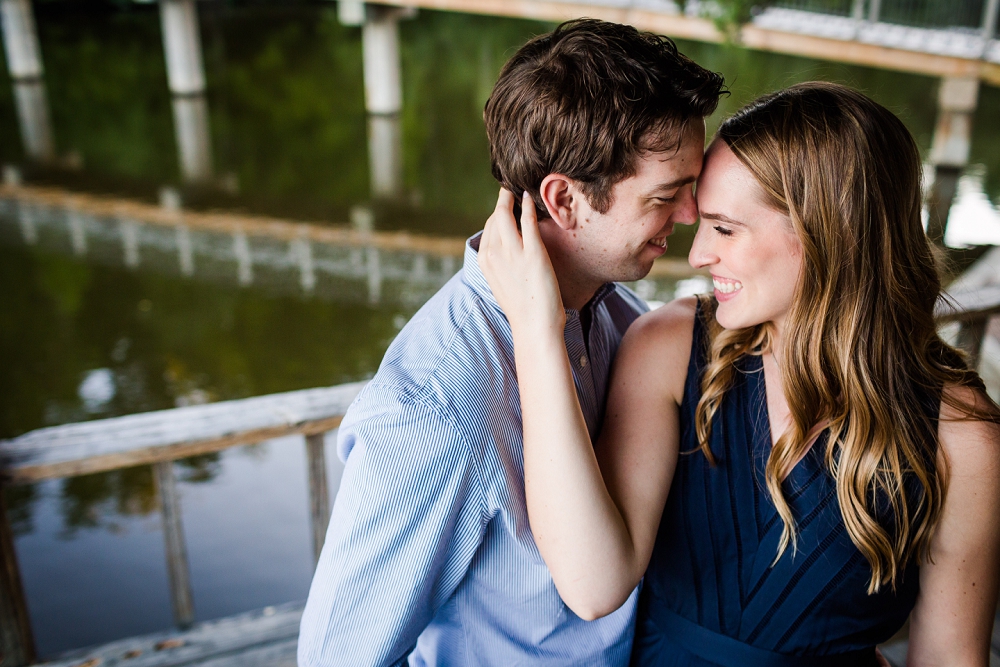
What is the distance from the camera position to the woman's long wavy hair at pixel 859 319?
4.54 ft

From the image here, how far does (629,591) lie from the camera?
136cm

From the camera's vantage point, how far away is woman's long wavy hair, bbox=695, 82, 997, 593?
1383 millimetres

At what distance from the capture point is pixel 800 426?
148 cm

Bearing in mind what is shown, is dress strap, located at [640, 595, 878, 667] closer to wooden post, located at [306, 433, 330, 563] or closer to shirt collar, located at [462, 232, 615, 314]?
shirt collar, located at [462, 232, 615, 314]

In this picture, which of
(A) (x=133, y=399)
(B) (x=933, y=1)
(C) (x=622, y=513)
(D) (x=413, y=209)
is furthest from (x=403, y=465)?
(B) (x=933, y=1)

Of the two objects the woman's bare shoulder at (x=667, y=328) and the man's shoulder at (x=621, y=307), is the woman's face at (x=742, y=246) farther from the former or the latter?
the man's shoulder at (x=621, y=307)

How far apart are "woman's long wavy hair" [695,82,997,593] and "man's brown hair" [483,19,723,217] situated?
0.41ft

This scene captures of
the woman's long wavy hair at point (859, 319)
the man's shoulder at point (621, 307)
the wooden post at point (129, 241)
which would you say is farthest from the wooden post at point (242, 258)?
the woman's long wavy hair at point (859, 319)

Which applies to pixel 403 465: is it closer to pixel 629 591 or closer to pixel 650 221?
pixel 629 591

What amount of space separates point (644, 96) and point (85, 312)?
27.0 ft

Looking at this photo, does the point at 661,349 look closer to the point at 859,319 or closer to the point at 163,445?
the point at 859,319

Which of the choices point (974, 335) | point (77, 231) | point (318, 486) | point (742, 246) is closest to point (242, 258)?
point (77, 231)

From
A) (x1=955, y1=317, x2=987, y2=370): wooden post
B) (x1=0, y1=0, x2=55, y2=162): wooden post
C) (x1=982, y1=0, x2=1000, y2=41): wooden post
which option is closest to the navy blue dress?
(x1=955, y1=317, x2=987, y2=370): wooden post

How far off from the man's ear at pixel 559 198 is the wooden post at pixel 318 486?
1.04 meters
